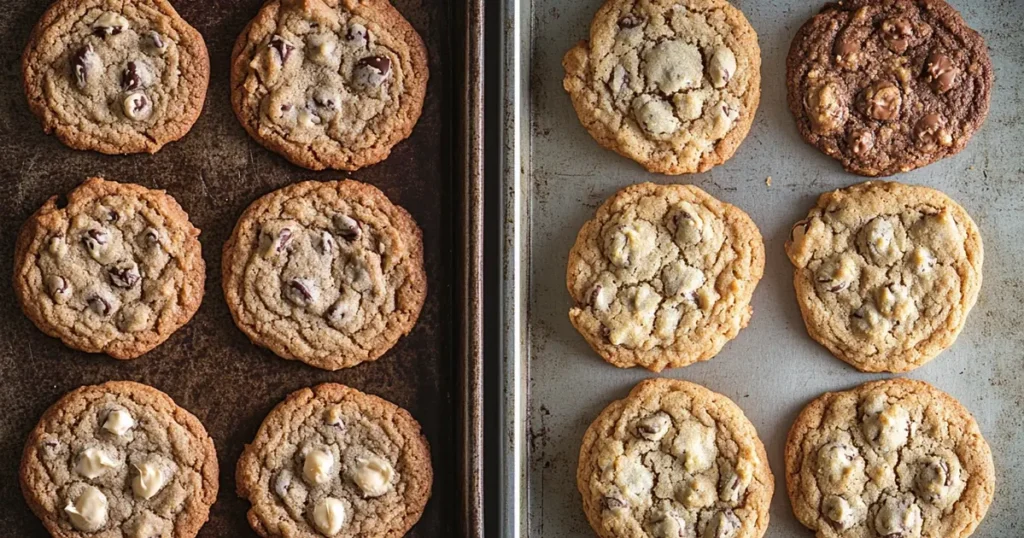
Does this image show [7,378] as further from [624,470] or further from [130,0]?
[624,470]

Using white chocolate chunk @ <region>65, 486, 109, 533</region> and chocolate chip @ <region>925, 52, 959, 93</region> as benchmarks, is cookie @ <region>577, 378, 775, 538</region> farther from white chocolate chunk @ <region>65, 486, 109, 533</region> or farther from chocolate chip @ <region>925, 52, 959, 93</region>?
white chocolate chunk @ <region>65, 486, 109, 533</region>

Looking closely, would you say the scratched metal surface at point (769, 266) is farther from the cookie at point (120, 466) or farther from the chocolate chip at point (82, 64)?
the chocolate chip at point (82, 64)

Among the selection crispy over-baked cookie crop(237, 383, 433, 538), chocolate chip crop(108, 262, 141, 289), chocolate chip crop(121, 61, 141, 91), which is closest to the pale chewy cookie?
crispy over-baked cookie crop(237, 383, 433, 538)

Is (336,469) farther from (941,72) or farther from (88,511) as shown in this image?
(941,72)

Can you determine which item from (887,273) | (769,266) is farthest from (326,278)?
(887,273)

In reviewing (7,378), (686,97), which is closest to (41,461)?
(7,378)

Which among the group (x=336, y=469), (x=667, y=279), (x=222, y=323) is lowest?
(x=336, y=469)
